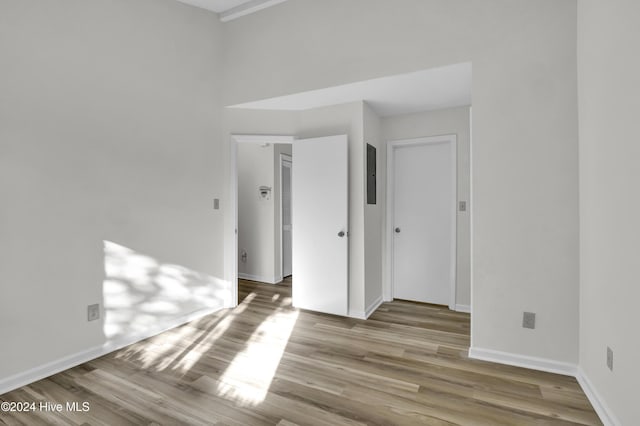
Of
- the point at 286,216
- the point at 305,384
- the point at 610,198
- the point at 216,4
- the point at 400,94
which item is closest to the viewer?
the point at 610,198

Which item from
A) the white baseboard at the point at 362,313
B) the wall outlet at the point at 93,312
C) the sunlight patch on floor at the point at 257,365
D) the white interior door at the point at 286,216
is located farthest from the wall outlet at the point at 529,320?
the white interior door at the point at 286,216

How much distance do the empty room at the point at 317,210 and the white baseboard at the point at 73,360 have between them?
0.02 m

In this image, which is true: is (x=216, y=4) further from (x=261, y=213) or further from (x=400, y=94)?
(x=261, y=213)

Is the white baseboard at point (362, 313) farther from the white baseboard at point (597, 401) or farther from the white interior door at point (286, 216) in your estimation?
the white interior door at point (286, 216)

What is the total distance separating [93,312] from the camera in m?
2.71

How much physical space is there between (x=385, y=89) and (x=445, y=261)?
2.18 meters

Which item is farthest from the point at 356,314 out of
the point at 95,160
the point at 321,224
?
the point at 95,160

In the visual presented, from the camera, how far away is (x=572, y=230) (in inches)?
94.4

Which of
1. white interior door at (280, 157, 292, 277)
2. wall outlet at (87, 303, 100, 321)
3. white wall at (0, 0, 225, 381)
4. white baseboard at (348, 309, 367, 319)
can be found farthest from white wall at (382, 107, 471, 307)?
wall outlet at (87, 303, 100, 321)

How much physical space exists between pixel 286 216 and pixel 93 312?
3208 mm

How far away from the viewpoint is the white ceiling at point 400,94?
2963 mm

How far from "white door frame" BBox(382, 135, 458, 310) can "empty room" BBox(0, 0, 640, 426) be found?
0.11 feet

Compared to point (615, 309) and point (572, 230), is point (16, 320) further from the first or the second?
point (572, 230)

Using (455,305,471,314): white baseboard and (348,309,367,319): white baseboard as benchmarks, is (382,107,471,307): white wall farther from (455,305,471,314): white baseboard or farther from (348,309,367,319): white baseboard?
(348,309,367,319): white baseboard
